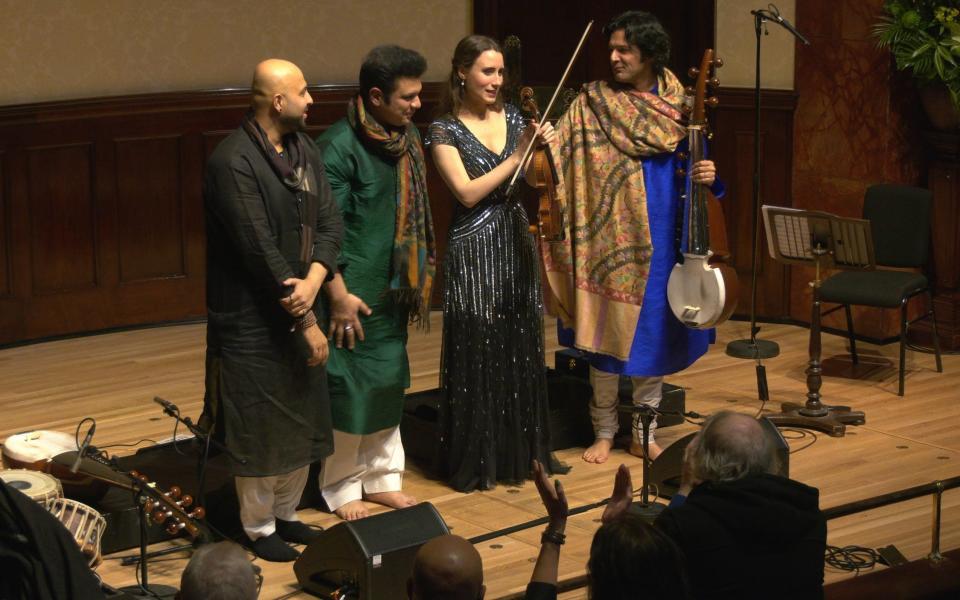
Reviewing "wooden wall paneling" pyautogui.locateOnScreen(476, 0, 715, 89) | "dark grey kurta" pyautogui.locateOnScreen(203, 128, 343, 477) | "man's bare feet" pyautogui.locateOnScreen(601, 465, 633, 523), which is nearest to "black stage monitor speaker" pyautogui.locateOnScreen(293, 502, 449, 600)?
"dark grey kurta" pyautogui.locateOnScreen(203, 128, 343, 477)

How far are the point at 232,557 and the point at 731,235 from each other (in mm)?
6019

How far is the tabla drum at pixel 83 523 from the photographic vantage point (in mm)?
4336

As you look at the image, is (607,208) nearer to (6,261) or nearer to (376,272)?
(376,272)

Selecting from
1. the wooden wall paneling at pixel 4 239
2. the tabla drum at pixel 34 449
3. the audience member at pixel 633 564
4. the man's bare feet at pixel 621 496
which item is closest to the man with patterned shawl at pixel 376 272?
the tabla drum at pixel 34 449

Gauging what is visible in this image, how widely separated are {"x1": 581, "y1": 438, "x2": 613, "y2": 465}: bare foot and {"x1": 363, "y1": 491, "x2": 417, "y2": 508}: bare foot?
2.74 feet

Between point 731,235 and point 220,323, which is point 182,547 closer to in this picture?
point 220,323

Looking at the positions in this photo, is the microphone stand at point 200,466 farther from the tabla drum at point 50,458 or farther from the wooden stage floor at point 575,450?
the tabla drum at point 50,458

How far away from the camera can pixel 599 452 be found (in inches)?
233

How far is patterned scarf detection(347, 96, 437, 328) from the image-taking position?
5086 mm

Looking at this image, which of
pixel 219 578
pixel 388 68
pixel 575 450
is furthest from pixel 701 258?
pixel 219 578

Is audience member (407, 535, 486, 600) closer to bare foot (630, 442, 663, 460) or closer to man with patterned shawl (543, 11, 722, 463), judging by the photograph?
man with patterned shawl (543, 11, 722, 463)

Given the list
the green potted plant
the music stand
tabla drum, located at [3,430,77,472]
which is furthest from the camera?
the green potted plant

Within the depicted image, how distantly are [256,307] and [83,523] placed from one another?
2.73 feet

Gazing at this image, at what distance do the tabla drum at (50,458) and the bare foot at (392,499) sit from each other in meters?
0.96
